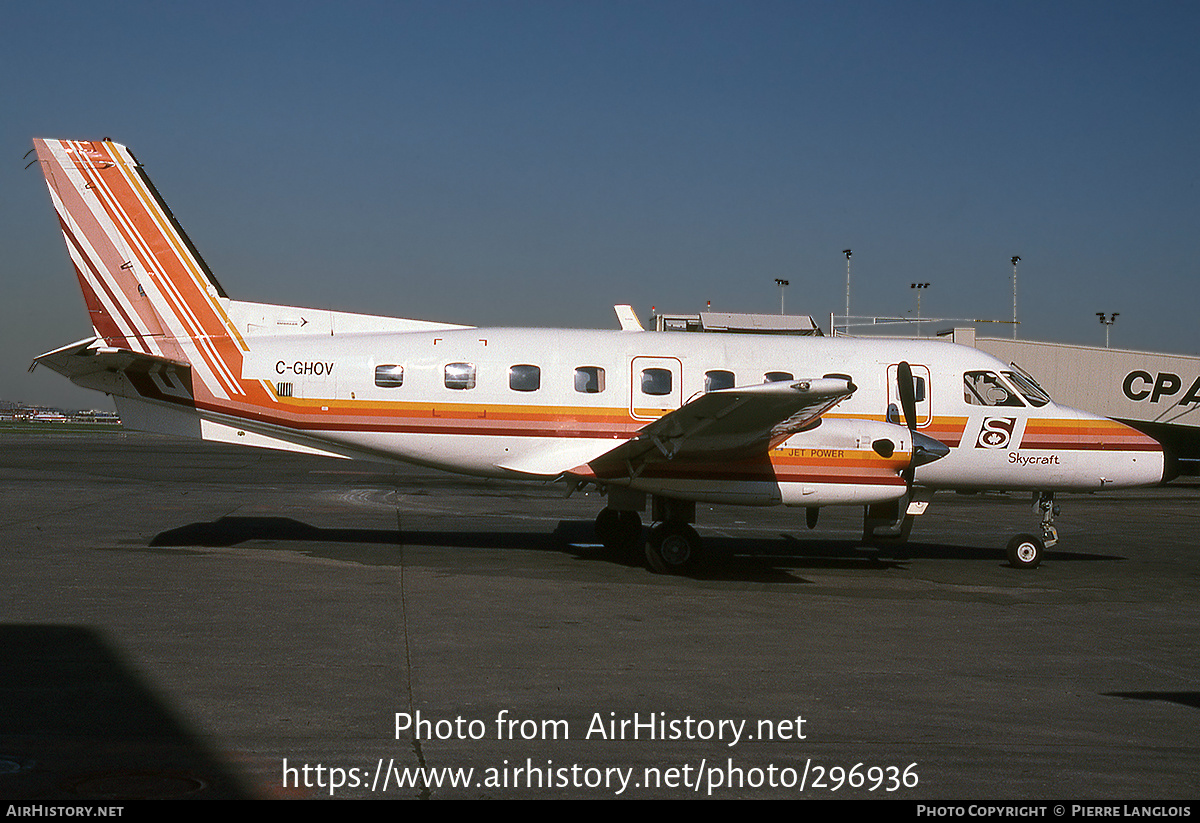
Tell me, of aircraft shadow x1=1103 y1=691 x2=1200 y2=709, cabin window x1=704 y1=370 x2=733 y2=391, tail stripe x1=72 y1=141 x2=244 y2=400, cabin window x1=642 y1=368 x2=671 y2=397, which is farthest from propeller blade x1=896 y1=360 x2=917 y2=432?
tail stripe x1=72 y1=141 x2=244 y2=400

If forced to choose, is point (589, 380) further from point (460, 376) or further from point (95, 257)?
point (95, 257)

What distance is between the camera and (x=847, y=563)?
14.4m

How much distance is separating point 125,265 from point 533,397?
628 centimetres

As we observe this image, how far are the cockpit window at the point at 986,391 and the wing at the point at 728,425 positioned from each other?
139 inches

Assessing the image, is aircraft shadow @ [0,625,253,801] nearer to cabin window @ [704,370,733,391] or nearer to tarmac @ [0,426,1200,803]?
tarmac @ [0,426,1200,803]

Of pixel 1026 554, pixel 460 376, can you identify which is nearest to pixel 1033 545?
pixel 1026 554

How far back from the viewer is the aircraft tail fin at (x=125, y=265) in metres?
13.5

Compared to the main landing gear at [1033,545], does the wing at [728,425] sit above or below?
above

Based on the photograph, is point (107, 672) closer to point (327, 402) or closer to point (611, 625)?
point (611, 625)

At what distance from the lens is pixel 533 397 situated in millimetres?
13453

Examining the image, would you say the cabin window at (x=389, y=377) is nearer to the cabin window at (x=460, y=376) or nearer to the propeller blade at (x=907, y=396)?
the cabin window at (x=460, y=376)

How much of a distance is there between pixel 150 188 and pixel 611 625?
9.84 metres

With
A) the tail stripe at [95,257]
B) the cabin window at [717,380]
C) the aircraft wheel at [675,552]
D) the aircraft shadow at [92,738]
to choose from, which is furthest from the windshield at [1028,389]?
the tail stripe at [95,257]
